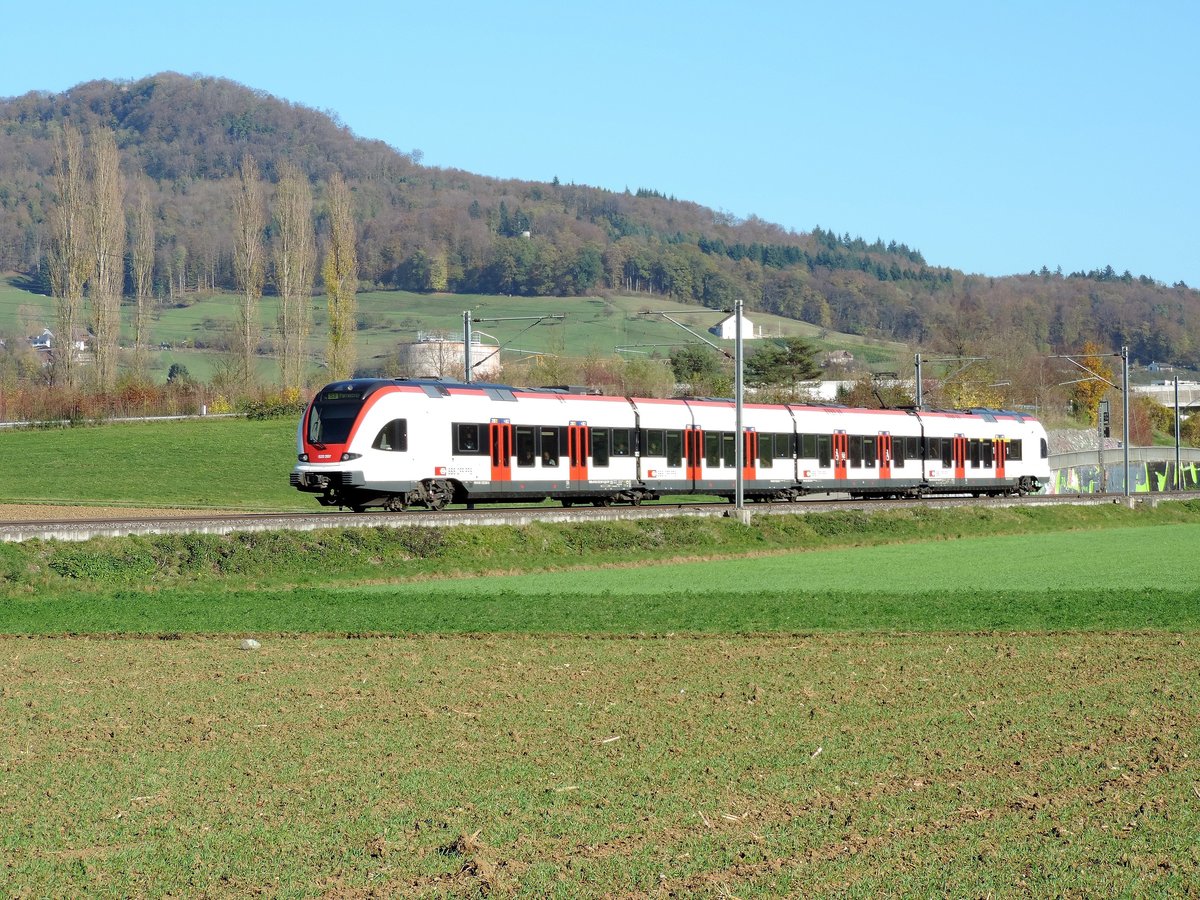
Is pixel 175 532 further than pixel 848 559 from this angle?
No

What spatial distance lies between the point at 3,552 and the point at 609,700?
16.7 metres

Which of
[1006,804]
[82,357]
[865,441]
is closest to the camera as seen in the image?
[1006,804]

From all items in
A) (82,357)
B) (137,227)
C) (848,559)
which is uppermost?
(137,227)

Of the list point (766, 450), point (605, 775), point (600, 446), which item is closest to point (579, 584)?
point (600, 446)

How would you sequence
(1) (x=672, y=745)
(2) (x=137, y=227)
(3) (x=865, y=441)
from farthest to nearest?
(2) (x=137, y=227)
(3) (x=865, y=441)
(1) (x=672, y=745)

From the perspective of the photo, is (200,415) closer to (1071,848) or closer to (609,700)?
(609,700)

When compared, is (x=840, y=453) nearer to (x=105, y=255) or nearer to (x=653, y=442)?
(x=653, y=442)

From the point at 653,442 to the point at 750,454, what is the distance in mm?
5440

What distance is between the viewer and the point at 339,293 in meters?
99.4

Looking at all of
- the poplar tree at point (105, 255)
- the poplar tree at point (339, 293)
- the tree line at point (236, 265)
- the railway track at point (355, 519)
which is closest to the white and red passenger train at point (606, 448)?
the railway track at point (355, 519)

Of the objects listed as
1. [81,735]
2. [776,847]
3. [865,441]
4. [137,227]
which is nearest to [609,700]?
[81,735]

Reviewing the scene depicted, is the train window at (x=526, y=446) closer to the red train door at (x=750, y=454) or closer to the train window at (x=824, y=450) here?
the red train door at (x=750, y=454)

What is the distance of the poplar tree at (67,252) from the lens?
311 ft

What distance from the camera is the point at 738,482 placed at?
4347cm
